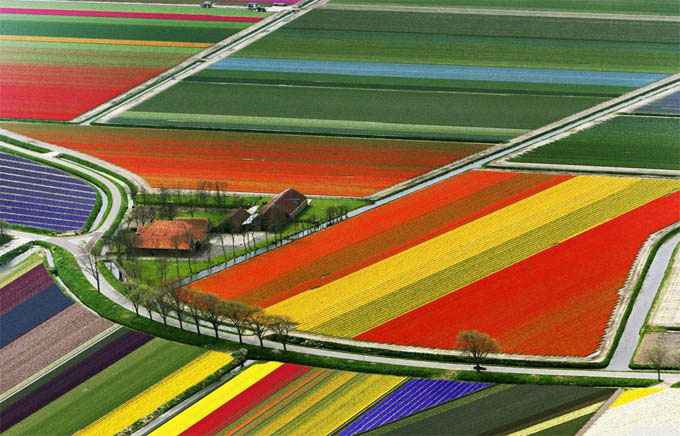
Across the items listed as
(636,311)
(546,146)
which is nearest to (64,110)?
(546,146)

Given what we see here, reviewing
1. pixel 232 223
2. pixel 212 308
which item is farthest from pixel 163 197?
pixel 212 308

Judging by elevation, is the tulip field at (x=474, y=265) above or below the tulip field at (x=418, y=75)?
below

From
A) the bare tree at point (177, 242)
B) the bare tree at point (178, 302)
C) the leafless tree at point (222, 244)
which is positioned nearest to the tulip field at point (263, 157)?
the leafless tree at point (222, 244)

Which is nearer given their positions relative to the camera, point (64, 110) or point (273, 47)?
point (64, 110)

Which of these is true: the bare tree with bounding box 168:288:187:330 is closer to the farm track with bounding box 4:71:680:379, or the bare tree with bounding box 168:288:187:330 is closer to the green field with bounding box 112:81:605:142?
the farm track with bounding box 4:71:680:379

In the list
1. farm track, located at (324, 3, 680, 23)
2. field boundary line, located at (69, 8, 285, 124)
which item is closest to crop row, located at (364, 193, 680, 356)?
field boundary line, located at (69, 8, 285, 124)

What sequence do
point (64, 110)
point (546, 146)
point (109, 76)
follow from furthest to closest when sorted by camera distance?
point (109, 76) < point (64, 110) < point (546, 146)

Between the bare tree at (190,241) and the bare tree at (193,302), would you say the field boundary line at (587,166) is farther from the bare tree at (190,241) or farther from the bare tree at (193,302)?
the bare tree at (193,302)

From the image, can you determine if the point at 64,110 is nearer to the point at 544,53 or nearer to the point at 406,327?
the point at 544,53
